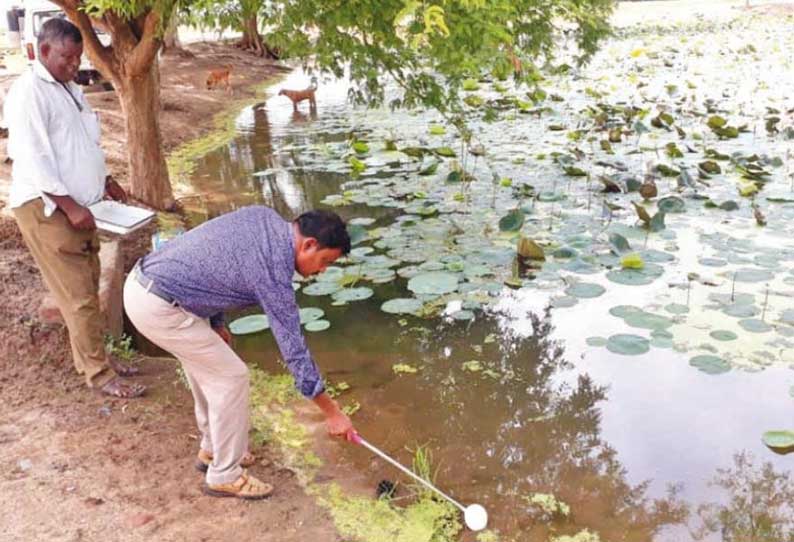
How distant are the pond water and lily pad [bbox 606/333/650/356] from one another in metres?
0.01

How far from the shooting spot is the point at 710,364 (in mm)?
3918

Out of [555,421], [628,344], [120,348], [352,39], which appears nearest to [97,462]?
[120,348]

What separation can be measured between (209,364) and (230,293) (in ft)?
0.99

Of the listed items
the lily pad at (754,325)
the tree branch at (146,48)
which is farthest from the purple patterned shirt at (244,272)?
the tree branch at (146,48)

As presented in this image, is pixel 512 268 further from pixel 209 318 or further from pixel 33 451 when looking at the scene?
pixel 33 451

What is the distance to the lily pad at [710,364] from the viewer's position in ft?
12.7

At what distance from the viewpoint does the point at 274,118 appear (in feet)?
43.0

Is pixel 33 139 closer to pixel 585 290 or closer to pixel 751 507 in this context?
pixel 751 507

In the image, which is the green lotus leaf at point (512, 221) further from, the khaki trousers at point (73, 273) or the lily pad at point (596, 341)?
the khaki trousers at point (73, 273)

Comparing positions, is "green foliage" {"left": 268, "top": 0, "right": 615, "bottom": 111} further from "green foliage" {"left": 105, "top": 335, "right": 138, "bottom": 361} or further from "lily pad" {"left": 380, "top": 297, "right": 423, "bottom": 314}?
"green foliage" {"left": 105, "top": 335, "right": 138, "bottom": 361}

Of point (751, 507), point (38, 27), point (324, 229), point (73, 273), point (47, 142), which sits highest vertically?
point (38, 27)

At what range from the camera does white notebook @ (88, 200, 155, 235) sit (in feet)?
10.5

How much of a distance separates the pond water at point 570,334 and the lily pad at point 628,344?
0.01m

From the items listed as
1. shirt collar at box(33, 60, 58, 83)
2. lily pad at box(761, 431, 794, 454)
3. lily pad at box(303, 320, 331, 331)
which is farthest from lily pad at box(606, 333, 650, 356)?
shirt collar at box(33, 60, 58, 83)
